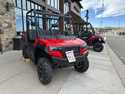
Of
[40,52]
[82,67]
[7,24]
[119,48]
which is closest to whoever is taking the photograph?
[40,52]

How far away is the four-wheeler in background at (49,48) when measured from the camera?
4355mm

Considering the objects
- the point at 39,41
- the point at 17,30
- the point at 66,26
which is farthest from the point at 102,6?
the point at 39,41

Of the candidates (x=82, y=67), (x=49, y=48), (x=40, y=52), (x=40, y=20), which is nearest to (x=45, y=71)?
(x=49, y=48)

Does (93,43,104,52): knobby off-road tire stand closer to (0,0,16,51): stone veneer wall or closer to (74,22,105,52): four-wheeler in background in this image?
(74,22,105,52): four-wheeler in background

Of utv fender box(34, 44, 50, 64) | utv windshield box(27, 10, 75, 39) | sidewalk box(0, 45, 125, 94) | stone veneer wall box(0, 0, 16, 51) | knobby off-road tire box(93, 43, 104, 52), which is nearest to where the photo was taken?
sidewalk box(0, 45, 125, 94)

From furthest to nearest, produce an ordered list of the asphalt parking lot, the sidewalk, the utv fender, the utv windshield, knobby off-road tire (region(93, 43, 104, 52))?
knobby off-road tire (region(93, 43, 104, 52)) < the asphalt parking lot < the utv windshield < the utv fender < the sidewalk

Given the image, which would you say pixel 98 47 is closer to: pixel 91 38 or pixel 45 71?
pixel 91 38

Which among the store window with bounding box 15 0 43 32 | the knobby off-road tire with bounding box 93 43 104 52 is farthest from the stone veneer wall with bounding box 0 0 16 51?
the knobby off-road tire with bounding box 93 43 104 52

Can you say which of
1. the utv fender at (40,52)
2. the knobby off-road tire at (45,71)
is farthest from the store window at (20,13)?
the knobby off-road tire at (45,71)

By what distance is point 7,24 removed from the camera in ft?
30.0

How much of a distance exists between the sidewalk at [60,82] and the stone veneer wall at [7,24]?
10.2 ft

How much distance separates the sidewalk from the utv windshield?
4.28ft

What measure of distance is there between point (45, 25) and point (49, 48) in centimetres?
184

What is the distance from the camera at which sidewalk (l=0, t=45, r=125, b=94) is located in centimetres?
422
